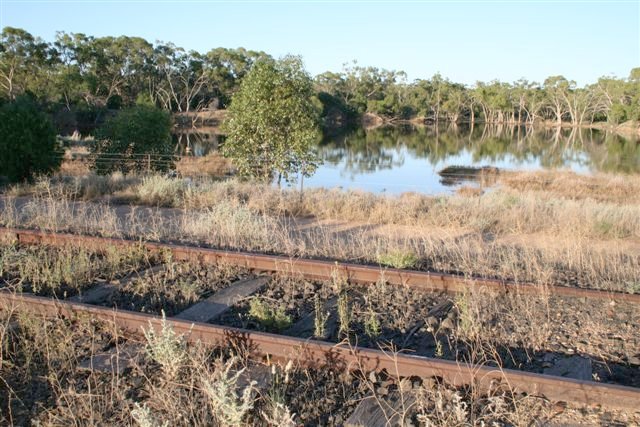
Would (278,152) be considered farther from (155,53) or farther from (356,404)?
(155,53)

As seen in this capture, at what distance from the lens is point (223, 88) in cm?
8831

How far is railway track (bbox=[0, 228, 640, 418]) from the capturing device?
12.8 ft

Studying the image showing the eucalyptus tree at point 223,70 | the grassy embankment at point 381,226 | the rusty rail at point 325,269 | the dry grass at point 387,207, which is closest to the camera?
the rusty rail at point 325,269

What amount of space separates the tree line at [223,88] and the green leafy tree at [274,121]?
326 inches

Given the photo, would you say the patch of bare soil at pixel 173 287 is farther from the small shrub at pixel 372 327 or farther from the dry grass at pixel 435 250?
the small shrub at pixel 372 327

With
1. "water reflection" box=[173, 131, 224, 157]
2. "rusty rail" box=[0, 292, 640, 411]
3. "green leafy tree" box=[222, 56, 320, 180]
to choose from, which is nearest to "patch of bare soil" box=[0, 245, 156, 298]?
"rusty rail" box=[0, 292, 640, 411]

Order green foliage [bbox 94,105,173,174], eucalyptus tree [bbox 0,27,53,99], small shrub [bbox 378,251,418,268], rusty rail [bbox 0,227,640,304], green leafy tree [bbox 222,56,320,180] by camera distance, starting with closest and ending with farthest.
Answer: rusty rail [bbox 0,227,640,304] → small shrub [bbox 378,251,418,268] → green leafy tree [bbox 222,56,320,180] → green foliage [bbox 94,105,173,174] → eucalyptus tree [bbox 0,27,53,99]

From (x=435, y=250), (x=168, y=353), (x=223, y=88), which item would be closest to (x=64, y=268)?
(x=168, y=353)

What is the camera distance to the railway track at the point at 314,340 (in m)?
3.90

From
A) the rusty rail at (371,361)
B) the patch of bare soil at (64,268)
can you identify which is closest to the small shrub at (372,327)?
the rusty rail at (371,361)

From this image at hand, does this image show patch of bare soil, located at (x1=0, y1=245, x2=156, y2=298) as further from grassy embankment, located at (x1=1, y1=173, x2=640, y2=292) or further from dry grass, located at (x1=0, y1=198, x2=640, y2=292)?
grassy embankment, located at (x1=1, y1=173, x2=640, y2=292)

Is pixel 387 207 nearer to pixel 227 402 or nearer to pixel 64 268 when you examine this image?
pixel 64 268

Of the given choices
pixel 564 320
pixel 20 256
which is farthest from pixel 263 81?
pixel 564 320

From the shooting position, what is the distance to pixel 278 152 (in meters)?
17.5
